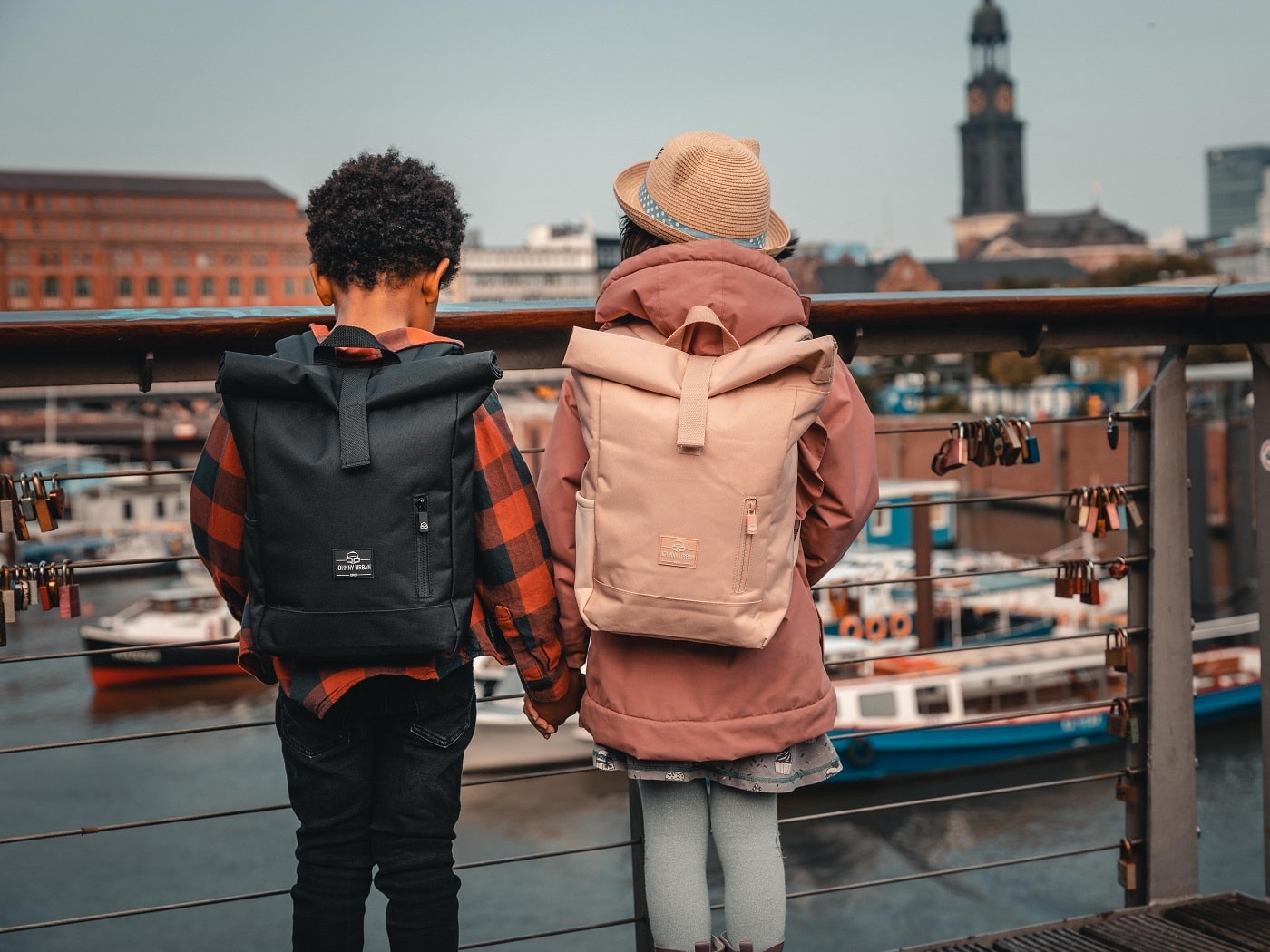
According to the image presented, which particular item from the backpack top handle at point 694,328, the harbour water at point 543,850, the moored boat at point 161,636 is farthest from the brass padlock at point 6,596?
the moored boat at point 161,636

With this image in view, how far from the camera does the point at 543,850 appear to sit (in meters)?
13.8

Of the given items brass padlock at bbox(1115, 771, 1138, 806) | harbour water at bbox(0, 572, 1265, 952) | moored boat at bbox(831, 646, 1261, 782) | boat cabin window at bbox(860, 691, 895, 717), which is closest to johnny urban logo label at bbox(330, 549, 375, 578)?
brass padlock at bbox(1115, 771, 1138, 806)

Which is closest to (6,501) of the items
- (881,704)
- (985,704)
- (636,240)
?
(636,240)

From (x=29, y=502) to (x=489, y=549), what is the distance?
75 cm

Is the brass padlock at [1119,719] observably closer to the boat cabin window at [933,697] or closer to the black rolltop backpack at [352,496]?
the black rolltop backpack at [352,496]

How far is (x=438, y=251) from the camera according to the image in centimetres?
147

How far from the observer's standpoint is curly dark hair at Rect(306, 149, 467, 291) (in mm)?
1425

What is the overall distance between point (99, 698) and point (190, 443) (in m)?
31.6

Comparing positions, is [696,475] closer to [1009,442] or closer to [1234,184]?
[1009,442]

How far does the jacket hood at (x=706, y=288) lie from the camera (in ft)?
4.60

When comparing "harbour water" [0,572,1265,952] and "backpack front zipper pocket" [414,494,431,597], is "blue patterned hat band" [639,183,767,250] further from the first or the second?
"harbour water" [0,572,1265,952]

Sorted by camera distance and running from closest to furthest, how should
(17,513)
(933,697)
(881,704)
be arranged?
(17,513), (881,704), (933,697)

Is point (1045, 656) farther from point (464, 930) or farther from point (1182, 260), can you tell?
point (1182, 260)

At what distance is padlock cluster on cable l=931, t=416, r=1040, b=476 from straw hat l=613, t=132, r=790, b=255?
72 centimetres
